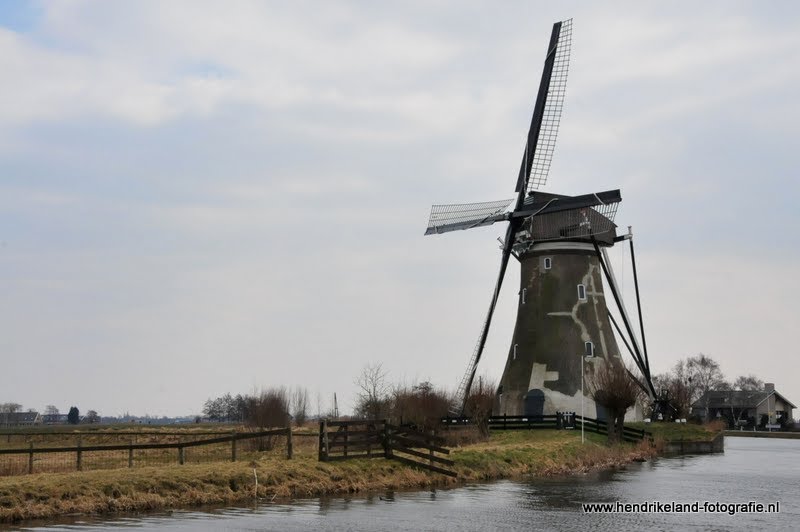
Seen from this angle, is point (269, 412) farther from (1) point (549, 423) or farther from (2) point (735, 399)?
(2) point (735, 399)

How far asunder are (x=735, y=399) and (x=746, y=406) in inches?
139

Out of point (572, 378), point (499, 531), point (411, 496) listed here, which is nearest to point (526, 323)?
point (572, 378)

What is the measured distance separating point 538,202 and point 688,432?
17.0m

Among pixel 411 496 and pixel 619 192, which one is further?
pixel 619 192

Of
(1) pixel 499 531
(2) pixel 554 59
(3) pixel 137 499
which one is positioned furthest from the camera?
(2) pixel 554 59

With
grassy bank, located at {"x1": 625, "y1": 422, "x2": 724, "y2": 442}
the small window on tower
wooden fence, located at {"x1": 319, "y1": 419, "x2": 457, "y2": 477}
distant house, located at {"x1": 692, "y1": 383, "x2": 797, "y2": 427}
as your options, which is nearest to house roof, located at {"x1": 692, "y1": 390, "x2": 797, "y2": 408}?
distant house, located at {"x1": 692, "y1": 383, "x2": 797, "y2": 427}

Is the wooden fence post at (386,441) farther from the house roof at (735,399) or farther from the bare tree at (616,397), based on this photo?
the house roof at (735,399)

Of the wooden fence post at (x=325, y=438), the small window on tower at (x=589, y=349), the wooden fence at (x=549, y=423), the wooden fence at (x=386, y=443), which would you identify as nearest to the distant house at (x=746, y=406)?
the small window on tower at (x=589, y=349)

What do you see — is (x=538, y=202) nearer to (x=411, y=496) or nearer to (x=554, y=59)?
(x=554, y=59)

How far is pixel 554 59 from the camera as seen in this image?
178 feet

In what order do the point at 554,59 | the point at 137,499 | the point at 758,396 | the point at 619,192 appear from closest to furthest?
the point at 137,499 → the point at 619,192 → the point at 554,59 → the point at 758,396

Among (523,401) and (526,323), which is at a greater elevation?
(526,323)

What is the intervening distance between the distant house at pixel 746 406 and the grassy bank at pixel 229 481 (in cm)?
9480

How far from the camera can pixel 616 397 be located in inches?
1815
